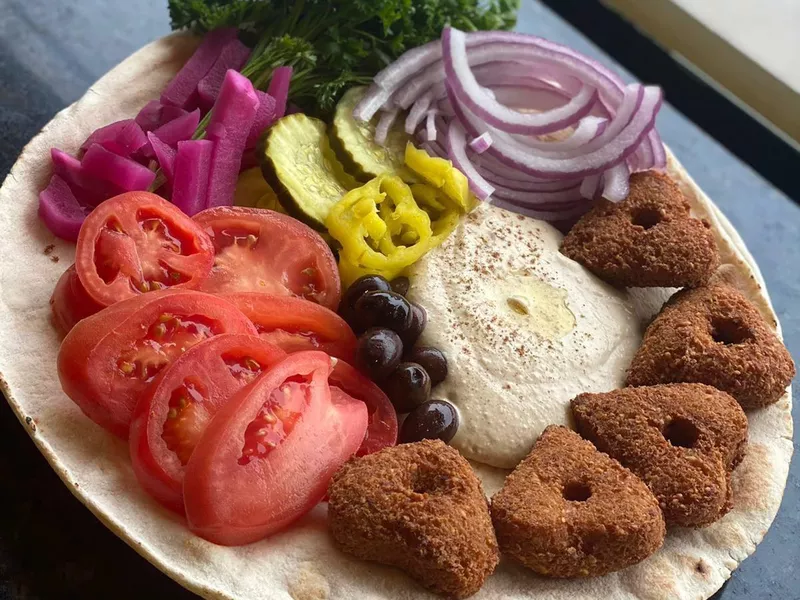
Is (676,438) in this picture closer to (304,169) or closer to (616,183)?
(616,183)

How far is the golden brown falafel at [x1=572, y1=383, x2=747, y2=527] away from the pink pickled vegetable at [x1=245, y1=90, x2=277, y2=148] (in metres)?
1.51

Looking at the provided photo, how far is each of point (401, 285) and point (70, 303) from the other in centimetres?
110

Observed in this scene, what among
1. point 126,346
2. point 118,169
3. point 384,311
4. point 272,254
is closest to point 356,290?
point 384,311

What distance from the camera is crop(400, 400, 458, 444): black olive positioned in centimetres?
262

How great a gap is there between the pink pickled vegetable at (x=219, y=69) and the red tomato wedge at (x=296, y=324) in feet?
3.51

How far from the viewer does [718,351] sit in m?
2.93

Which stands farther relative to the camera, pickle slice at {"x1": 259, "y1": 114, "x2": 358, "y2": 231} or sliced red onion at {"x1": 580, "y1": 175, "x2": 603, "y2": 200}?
sliced red onion at {"x1": 580, "y1": 175, "x2": 603, "y2": 200}

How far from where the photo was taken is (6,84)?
3857 mm

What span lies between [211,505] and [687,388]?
158 cm

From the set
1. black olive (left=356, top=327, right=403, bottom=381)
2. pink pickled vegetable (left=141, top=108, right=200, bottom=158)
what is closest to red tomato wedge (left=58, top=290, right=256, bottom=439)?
black olive (left=356, top=327, right=403, bottom=381)

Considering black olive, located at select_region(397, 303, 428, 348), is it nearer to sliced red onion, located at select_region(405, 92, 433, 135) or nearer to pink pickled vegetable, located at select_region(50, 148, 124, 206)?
sliced red onion, located at select_region(405, 92, 433, 135)

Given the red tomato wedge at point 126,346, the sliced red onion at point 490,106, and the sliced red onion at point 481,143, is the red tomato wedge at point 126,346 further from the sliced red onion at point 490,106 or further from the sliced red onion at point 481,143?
the sliced red onion at point 490,106

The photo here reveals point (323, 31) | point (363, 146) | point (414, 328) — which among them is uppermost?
point (323, 31)

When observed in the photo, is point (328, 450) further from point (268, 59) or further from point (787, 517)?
point (787, 517)
